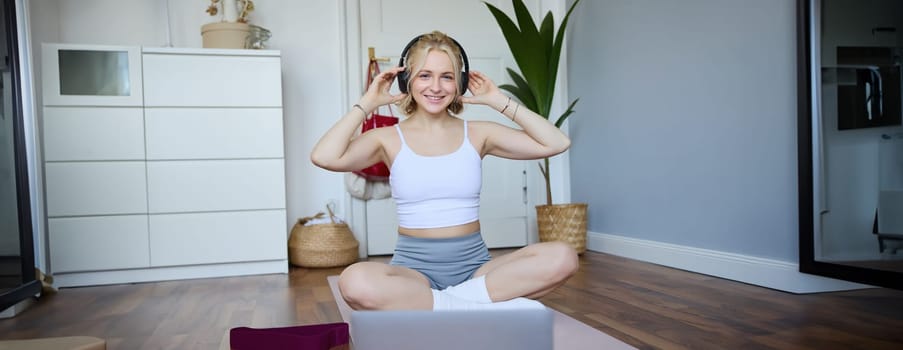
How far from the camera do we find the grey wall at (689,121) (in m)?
2.63

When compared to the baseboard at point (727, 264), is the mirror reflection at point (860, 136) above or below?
above

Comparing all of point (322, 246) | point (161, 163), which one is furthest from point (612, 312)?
point (161, 163)

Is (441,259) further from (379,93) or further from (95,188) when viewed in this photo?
(95,188)

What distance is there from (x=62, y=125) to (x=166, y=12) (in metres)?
0.91

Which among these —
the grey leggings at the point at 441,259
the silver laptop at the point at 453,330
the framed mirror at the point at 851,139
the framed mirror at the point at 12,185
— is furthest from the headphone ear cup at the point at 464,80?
the framed mirror at the point at 12,185

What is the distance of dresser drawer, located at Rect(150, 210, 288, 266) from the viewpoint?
3365 mm

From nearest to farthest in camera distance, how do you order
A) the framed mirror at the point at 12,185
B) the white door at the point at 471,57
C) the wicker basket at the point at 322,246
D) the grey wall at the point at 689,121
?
the framed mirror at the point at 12,185, the grey wall at the point at 689,121, the wicker basket at the point at 322,246, the white door at the point at 471,57

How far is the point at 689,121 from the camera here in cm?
314

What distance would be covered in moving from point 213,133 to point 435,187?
2.16 metres

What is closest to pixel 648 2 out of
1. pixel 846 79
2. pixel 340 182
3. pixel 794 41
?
pixel 794 41

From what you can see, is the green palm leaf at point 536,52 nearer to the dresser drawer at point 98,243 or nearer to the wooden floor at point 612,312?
the wooden floor at point 612,312

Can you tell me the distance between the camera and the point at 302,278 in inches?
131

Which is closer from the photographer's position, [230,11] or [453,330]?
[453,330]

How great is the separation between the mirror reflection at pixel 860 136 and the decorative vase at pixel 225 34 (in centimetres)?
280
